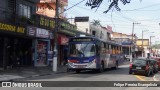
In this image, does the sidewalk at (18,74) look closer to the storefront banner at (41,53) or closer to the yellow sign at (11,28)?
the yellow sign at (11,28)

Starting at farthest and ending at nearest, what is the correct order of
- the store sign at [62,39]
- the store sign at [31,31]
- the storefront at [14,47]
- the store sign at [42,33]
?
1. the store sign at [62,39]
2. the store sign at [42,33]
3. the store sign at [31,31]
4. the storefront at [14,47]

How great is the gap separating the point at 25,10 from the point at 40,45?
5.17 m

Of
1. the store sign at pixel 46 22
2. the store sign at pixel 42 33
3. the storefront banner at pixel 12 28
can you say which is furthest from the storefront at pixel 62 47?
the storefront banner at pixel 12 28

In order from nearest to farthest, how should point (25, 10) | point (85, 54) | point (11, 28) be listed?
point (11, 28) → point (85, 54) → point (25, 10)

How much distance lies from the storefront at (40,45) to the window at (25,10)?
1817 millimetres

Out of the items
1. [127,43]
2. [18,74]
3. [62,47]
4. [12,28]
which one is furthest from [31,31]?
[127,43]

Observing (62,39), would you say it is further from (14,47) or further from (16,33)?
(16,33)

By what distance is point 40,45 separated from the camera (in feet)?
127

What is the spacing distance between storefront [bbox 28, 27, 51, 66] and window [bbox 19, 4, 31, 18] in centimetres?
182

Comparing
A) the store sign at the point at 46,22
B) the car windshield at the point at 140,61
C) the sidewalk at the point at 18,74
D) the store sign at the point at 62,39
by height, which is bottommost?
the sidewalk at the point at 18,74

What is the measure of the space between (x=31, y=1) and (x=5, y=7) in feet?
17.8

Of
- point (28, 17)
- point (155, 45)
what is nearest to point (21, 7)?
point (28, 17)

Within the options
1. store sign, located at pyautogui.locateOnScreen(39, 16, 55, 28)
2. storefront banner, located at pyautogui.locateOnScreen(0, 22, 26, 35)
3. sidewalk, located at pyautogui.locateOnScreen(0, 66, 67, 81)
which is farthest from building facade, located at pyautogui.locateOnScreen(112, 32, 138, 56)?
sidewalk, located at pyautogui.locateOnScreen(0, 66, 67, 81)

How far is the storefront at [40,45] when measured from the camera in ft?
114
